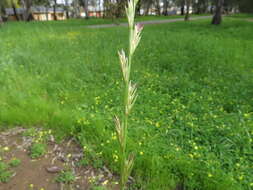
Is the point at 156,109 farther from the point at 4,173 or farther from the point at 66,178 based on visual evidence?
the point at 4,173

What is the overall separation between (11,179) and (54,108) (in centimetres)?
154

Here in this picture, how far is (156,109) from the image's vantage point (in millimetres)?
3732

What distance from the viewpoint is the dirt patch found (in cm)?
232

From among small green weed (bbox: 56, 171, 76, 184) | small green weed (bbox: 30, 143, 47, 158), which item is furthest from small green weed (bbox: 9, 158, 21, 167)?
small green weed (bbox: 56, 171, 76, 184)

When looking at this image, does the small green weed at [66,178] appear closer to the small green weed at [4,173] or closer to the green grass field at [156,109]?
the green grass field at [156,109]

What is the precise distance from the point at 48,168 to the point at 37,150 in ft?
1.34

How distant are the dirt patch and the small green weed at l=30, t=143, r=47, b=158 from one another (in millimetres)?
48

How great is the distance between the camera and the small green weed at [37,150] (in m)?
2.73

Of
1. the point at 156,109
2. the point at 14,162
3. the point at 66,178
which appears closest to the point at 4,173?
the point at 14,162

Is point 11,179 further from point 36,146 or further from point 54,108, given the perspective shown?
point 54,108

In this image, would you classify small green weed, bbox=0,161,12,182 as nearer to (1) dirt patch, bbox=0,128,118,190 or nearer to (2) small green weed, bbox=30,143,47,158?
(1) dirt patch, bbox=0,128,118,190

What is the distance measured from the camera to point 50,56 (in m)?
6.81

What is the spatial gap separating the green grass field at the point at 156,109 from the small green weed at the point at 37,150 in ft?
1.14

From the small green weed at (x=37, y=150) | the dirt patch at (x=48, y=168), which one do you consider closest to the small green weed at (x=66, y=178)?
the dirt patch at (x=48, y=168)
